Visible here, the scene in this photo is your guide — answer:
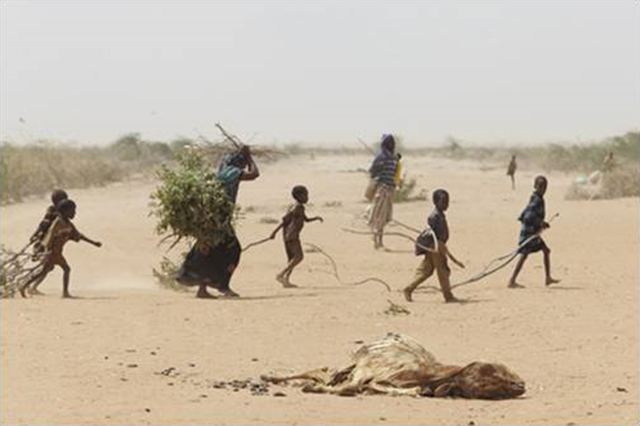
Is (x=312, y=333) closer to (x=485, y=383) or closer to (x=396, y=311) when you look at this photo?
(x=396, y=311)

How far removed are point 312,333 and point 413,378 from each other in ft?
13.0

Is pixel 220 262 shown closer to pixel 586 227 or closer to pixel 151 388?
pixel 151 388

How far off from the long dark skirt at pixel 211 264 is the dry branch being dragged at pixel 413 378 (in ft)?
22.6

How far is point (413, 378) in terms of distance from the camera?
1076 cm

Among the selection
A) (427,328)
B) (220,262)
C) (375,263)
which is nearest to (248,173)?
(220,262)

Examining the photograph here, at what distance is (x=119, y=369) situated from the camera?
1209cm

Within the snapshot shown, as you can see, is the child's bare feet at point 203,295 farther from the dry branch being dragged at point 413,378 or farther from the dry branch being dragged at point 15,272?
the dry branch being dragged at point 413,378

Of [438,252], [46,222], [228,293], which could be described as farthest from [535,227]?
[46,222]

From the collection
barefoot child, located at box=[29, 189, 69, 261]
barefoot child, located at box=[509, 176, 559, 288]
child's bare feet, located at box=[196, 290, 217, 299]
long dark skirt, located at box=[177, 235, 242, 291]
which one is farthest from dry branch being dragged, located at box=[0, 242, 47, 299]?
barefoot child, located at box=[509, 176, 559, 288]

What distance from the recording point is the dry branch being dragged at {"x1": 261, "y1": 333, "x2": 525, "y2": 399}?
35.0ft

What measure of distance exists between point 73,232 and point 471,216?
52.8 ft

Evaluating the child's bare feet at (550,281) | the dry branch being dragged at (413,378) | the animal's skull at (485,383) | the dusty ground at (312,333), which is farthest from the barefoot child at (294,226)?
the animal's skull at (485,383)

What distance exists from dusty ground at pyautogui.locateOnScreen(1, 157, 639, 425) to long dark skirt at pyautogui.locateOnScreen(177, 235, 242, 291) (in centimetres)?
31

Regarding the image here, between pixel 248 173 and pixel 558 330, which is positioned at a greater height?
pixel 248 173
